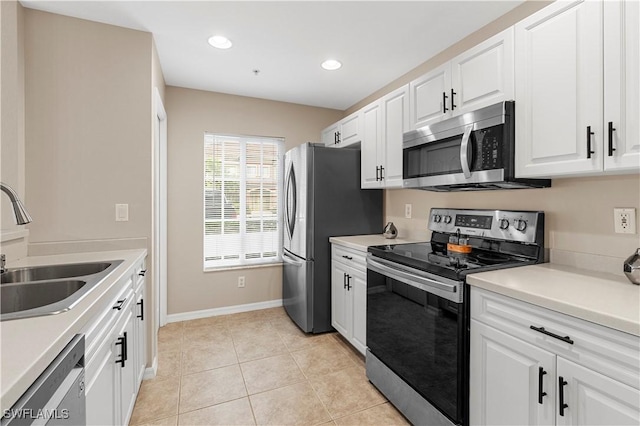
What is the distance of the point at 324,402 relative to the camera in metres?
1.98

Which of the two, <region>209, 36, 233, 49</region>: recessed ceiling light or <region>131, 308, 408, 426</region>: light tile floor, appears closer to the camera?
<region>131, 308, 408, 426</region>: light tile floor

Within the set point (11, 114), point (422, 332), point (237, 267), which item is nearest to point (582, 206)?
point (422, 332)

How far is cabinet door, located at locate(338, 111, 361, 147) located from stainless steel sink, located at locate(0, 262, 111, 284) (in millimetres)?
2305

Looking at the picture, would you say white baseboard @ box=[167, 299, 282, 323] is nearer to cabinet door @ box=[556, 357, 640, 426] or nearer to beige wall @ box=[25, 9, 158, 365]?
beige wall @ box=[25, 9, 158, 365]

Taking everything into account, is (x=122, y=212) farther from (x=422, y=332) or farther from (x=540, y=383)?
(x=540, y=383)

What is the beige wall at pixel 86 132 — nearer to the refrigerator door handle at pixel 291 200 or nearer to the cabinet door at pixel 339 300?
the refrigerator door handle at pixel 291 200

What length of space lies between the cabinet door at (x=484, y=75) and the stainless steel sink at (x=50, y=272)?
2272mm

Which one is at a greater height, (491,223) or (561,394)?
(491,223)

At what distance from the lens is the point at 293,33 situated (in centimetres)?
220

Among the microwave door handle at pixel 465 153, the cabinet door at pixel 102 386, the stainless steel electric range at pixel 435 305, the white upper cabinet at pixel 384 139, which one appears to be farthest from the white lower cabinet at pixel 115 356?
the white upper cabinet at pixel 384 139

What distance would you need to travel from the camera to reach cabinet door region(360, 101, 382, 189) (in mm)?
2730

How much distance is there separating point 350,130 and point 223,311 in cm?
241

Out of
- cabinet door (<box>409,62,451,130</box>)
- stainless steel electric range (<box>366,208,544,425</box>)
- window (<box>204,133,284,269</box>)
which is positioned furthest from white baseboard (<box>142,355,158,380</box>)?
cabinet door (<box>409,62,451,130</box>)

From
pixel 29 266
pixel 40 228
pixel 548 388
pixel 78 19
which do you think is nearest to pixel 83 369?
pixel 29 266
